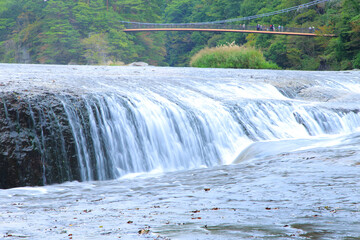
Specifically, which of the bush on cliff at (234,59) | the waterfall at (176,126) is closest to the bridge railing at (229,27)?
the bush on cliff at (234,59)

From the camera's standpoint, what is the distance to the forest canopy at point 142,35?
135 feet

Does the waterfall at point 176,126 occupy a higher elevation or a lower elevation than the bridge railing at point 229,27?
lower

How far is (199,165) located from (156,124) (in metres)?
1.18

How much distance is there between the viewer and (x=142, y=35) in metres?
63.6

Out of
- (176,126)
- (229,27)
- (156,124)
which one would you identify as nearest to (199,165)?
(176,126)

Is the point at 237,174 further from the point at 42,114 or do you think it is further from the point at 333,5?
the point at 333,5

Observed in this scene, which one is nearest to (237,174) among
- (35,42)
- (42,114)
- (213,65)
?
(42,114)

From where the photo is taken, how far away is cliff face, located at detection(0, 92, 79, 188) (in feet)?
24.6

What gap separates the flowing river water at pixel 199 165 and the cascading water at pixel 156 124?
3cm

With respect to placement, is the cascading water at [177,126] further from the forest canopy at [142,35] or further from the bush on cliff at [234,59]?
the forest canopy at [142,35]

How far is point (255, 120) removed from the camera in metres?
11.0

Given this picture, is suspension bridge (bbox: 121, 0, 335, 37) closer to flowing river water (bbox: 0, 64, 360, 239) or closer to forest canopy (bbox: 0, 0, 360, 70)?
forest canopy (bbox: 0, 0, 360, 70)

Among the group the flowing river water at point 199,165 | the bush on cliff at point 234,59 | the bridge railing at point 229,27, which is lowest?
the flowing river water at point 199,165

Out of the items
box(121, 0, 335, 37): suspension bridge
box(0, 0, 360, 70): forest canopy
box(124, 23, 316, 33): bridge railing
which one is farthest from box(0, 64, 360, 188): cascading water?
box(124, 23, 316, 33): bridge railing
